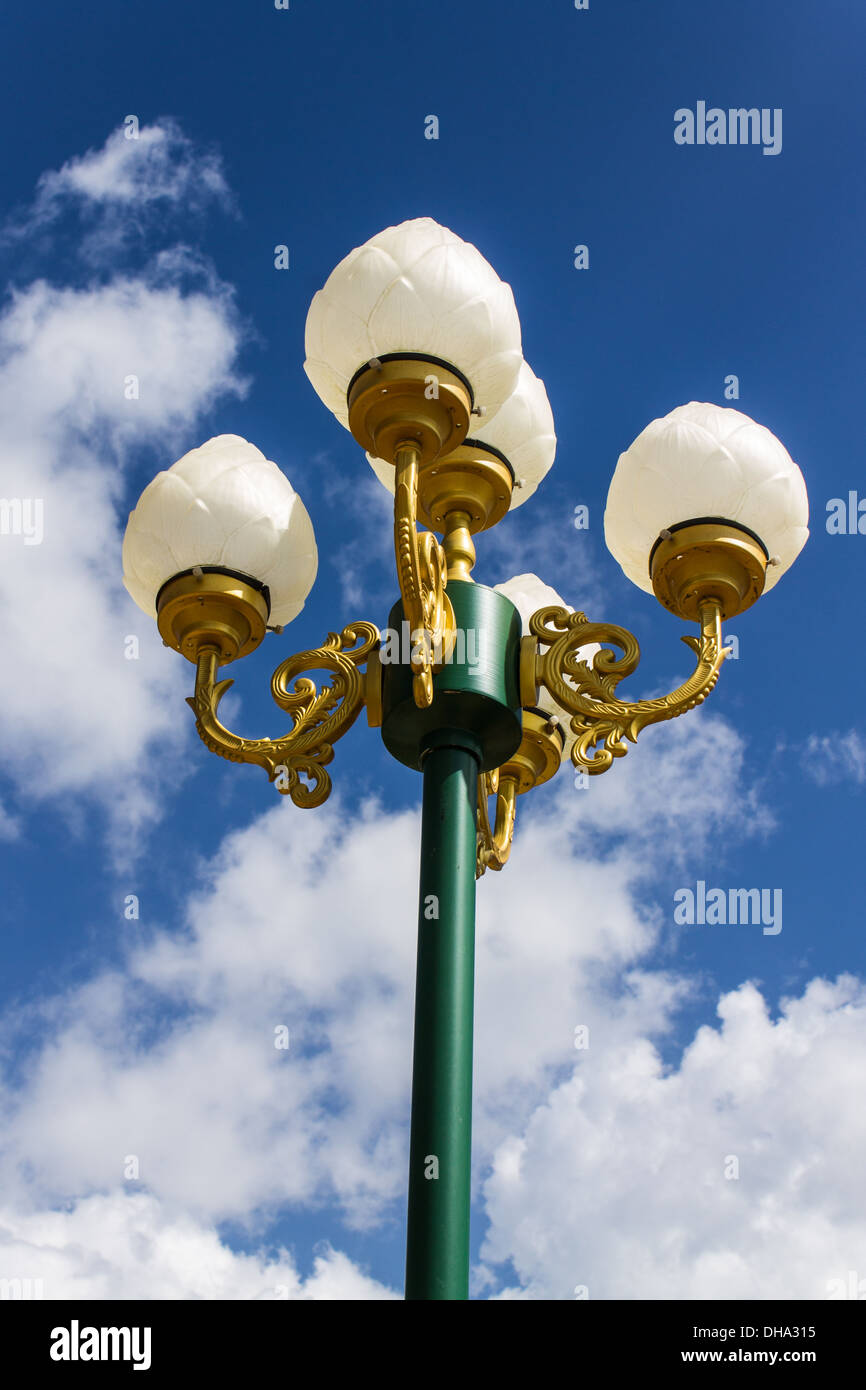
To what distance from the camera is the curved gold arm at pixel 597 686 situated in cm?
470

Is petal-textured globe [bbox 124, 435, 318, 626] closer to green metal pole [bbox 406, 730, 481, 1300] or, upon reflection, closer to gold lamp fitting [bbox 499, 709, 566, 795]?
green metal pole [bbox 406, 730, 481, 1300]

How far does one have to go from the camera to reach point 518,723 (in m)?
4.62

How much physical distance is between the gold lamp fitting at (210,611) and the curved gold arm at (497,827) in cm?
100

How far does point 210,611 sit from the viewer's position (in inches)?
196

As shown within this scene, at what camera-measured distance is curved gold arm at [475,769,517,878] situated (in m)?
5.30

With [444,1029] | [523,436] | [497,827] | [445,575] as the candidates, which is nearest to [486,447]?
[523,436]

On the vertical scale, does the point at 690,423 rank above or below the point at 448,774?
above

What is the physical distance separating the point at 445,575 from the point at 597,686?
0.62 meters

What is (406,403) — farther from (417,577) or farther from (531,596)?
(531,596)

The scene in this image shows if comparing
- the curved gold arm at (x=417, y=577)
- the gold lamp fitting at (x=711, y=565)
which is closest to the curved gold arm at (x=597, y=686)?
the gold lamp fitting at (x=711, y=565)

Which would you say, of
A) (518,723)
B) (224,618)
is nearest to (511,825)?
(518,723)
